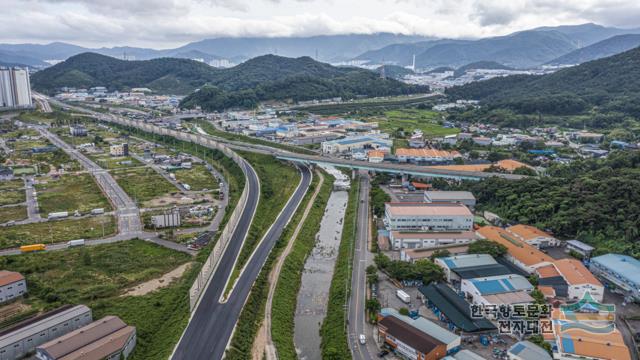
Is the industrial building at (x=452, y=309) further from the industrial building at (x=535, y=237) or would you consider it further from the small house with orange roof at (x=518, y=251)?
the industrial building at (x=535, y=237)

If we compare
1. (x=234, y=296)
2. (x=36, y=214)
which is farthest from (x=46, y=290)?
(x=36, y=214)

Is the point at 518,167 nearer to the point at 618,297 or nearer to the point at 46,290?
the point at 618,297

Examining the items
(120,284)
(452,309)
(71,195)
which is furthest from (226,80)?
(452,309)

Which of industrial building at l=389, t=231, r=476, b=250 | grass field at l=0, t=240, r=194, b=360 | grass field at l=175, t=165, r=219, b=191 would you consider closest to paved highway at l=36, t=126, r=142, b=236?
grass field at l=0, t=240, r=194, b=360

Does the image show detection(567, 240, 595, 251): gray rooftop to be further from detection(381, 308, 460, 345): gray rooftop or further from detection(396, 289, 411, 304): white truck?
detection(381, 308, 460, 345): gray rooftop

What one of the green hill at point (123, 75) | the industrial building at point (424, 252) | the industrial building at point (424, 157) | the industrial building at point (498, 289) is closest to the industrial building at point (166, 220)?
the industrial building at point (424, 252)

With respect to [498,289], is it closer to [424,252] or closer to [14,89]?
[424,252]
